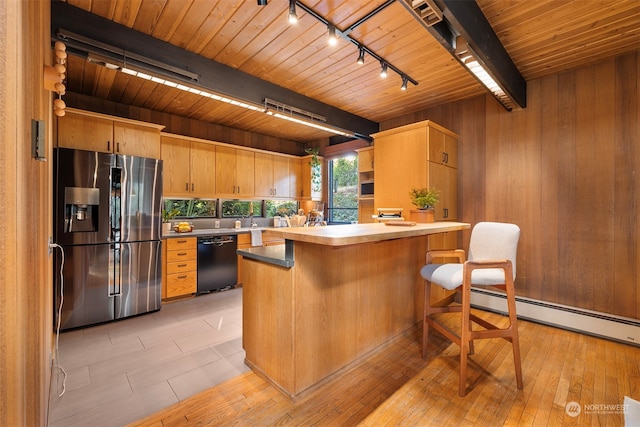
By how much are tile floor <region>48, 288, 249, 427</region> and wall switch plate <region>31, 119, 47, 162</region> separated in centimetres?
168

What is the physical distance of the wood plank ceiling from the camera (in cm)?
206

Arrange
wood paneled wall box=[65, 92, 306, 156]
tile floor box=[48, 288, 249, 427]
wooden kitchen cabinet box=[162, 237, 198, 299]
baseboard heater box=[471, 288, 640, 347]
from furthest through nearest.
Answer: wooden kitchen cabinet box=[162, 237, 198, 299] < wood paneled wall box=[65, 92, 306, 156] < baseboard heater box=[471, 288, 640, 347] < tile floor box=[48, 288, 249, 427]

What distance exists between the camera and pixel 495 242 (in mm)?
2273

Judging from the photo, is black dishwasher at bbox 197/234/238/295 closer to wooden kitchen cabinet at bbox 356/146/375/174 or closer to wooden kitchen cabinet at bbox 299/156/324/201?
wooden kitchen cabinet at bbox 299/156/324/201

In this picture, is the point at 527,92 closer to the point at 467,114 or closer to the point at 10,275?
the point at 467,114

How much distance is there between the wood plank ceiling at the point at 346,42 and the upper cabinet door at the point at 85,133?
1.60ft

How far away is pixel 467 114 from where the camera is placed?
3768 mm

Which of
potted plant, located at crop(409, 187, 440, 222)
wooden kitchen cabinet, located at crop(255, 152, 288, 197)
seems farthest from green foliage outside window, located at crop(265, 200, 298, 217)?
potted plant, located at crop(409, 187, 440, 222)

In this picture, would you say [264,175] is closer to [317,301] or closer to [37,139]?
[317,301]

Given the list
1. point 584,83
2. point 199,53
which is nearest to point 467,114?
point 584,83

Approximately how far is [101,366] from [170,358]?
52 cm

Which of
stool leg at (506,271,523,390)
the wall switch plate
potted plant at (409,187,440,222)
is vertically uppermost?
the wall switch plate

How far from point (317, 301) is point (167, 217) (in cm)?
348

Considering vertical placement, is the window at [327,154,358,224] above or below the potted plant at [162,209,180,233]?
above
